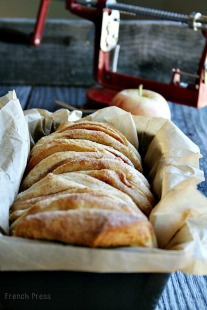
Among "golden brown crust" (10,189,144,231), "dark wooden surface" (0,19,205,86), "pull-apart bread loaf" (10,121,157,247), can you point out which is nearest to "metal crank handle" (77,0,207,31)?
"dark wooden surface" (0,19,205,86)

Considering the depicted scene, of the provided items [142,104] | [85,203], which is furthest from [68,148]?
[142,104]

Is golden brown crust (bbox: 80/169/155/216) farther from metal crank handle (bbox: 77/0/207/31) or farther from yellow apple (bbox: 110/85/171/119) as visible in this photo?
metal crank handle (bbox: 77/0/207/31)

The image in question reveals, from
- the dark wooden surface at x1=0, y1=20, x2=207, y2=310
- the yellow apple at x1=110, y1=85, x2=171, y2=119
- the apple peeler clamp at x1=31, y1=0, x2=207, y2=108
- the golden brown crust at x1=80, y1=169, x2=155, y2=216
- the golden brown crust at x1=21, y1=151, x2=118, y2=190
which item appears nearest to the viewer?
the golden brown crust at x1=80, y1=169, x2=155, y2=216

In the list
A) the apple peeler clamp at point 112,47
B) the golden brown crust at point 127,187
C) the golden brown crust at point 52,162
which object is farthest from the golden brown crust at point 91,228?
the apple peeler clamp at point 112,47

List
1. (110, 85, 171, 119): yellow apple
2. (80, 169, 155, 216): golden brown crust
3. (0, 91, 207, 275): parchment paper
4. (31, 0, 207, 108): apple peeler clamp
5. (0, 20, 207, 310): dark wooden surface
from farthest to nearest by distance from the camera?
(0, 20, 207, 310): dark wooden surface, (31, 0, 207, 108): apple peeler clamp, (110, 85, 171, 119): yellow apple, (80, 169, 155, 216): golden brown crust, (0, 91, 207, 275): parchment paper

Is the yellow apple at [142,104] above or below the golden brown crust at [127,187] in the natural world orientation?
below

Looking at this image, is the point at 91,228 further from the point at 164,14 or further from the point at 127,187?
the point at 164,14

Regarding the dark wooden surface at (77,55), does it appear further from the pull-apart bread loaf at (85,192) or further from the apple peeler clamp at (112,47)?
the pull-apart bread loaf at (85,192)

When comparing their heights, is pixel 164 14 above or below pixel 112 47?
above
